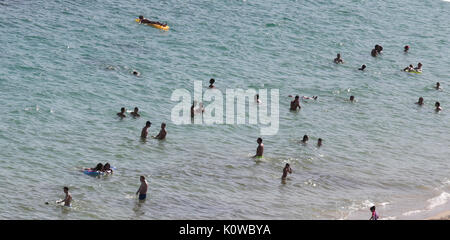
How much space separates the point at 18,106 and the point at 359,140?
16.9 m

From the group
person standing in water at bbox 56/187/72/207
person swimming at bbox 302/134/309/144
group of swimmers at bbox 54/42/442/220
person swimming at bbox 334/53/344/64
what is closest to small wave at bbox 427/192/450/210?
group of swimmers at bbox 54/42/442/220

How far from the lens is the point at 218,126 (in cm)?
3778

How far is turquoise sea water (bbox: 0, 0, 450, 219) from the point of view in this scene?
29234 mm

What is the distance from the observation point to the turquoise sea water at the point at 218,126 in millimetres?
29234

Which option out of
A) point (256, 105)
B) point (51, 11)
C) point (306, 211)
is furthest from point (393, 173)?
point (51, 11)

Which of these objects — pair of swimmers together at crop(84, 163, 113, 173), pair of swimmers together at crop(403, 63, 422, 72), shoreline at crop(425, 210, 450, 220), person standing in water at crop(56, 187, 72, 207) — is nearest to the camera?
shoreline at crop(425, 210, 450, 220)

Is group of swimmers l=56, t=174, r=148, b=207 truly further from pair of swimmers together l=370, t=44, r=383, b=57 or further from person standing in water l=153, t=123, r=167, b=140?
pair of swimmers together l=370, t=44, r=383, b=57

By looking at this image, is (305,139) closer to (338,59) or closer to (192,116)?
(192,116)

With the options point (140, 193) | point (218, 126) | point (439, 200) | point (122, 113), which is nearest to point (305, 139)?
point (218, 126)

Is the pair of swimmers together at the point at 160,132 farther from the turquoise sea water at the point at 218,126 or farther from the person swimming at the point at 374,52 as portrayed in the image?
the person swimming at the point at 374,52

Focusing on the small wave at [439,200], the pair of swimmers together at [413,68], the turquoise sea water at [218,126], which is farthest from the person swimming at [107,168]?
the pair of swimmers together at [413,68]

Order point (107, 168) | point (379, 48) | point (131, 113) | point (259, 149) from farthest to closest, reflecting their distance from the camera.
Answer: point (379, 48), point (131, 113), point (259, 149), point (107, 168)

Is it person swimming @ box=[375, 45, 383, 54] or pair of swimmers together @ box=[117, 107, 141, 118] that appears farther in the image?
person swimming @ box=[375, 45, 383, 54]
